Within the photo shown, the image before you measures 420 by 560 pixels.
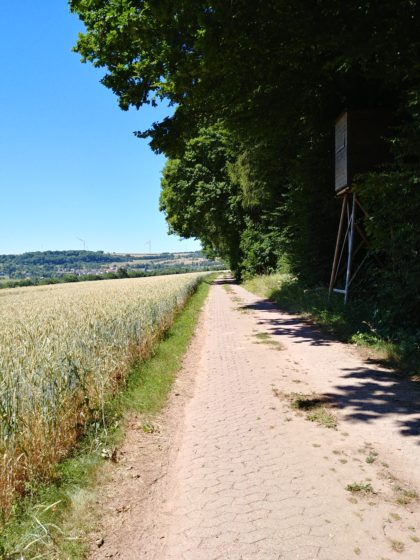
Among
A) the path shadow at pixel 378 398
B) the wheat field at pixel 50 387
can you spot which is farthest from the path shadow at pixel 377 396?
the wheat field at pixel 50 387

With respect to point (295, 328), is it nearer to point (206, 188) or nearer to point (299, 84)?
point (299, 84)

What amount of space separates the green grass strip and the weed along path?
18 centimetres

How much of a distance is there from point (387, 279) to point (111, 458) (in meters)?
8.20

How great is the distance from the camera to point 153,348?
29.8 ft

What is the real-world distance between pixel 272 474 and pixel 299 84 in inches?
468

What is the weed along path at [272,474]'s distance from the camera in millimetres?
2932

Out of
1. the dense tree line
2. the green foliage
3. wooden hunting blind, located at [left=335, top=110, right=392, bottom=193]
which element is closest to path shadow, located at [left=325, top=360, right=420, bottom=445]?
the dense tree line

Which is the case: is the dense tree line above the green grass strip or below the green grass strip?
above

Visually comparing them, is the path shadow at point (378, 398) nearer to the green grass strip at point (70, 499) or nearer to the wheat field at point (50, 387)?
the green grass strip at point (70, 499)

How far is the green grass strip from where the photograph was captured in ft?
8.96

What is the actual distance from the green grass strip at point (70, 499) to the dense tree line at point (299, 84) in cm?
640

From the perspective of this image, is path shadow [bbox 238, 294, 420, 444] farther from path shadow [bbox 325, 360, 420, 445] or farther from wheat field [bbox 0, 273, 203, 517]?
wheat field [bbox 0, 273, 203, 517]

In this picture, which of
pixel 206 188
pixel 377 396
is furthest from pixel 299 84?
pixel 206 188

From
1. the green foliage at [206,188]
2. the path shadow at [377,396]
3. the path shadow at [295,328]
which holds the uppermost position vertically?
the green foliage at [206,188]
